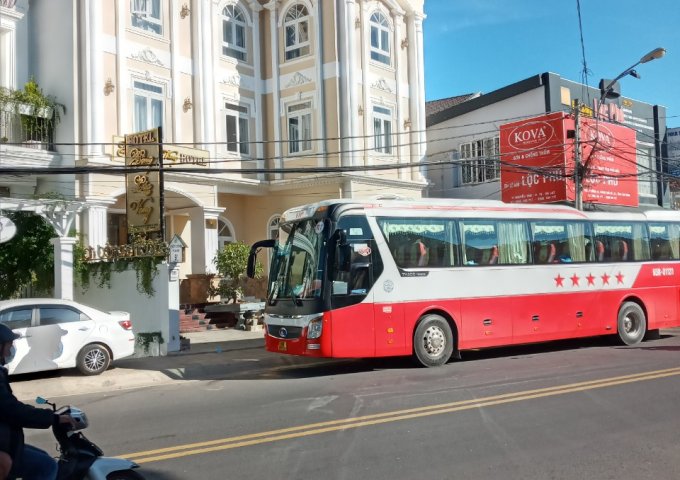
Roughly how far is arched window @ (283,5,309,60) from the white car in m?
13.7

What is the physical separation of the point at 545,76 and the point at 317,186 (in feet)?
33.6

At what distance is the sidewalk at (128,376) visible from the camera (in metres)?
11.0

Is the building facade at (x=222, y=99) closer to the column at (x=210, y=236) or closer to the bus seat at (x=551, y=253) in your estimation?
the column at (x=210, y=236)

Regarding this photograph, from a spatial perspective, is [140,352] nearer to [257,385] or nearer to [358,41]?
[257,385]

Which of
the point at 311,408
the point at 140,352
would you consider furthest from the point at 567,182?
the point at 311,408

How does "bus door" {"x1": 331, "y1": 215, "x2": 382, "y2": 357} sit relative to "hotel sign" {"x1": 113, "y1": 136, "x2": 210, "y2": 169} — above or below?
below

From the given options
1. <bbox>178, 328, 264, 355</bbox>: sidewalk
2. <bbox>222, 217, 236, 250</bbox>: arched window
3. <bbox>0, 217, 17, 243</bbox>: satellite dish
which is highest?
<bbox>222, 217, 236, 250</bbox>: arched window

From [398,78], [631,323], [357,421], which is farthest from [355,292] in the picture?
[398,78]

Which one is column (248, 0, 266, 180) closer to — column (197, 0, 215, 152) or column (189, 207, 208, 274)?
column (197, 0, 215, 152)

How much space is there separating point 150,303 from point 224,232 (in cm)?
931

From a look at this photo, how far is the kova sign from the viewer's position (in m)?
23.6

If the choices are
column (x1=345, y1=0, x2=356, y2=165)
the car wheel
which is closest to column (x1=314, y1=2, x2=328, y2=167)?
column (x1=345, y1=0, x2=356, y2=165)

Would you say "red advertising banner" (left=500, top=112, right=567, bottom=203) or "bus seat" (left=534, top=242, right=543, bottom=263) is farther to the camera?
"red advertising banner" (left=500, top=112, right=567, bottom=203)

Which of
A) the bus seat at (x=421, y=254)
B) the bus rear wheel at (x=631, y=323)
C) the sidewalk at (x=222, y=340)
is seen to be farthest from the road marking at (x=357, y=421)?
the sidewalk at (x=222, y=340)
